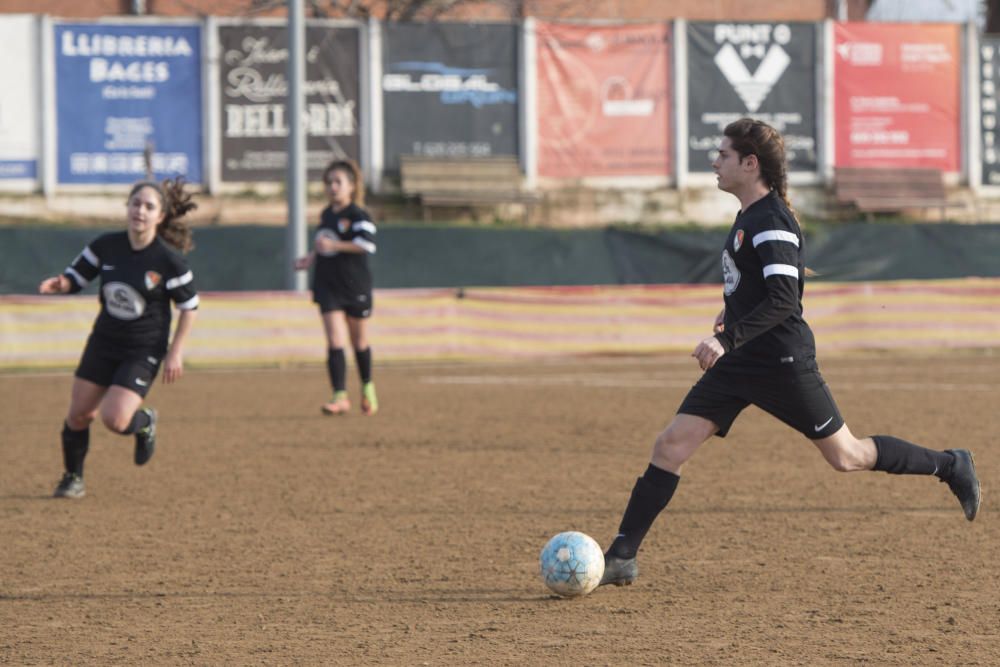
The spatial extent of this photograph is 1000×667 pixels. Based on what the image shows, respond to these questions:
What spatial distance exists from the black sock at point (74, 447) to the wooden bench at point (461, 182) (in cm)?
1582

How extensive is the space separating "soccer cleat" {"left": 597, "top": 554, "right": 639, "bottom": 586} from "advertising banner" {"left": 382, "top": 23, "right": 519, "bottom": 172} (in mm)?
19234

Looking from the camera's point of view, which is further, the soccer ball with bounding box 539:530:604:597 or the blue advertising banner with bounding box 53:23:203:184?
the blue advertising banner with bounding box 53:23:203:184

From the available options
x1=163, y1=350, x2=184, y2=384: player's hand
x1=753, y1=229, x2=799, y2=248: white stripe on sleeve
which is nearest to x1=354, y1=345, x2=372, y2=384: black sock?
x1=163, y1=350, x2=184, y2=384: player's hand

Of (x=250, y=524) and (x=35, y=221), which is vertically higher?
(x=35, y=221)

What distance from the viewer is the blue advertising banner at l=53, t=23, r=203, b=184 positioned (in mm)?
23969

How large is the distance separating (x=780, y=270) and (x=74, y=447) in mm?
4801

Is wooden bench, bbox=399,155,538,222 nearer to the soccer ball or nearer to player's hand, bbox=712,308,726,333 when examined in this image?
player's hand, bbox=712,308,726,333

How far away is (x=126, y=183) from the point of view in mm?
24141

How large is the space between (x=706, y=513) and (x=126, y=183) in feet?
57.9

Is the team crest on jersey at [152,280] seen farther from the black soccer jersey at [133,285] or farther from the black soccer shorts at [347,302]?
the black soccer shorts at [347,302]

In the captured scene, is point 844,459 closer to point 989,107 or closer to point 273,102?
point 273,102

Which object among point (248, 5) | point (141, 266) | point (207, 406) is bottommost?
point (207, 406)

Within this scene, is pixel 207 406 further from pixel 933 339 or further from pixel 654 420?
pixel 933 339

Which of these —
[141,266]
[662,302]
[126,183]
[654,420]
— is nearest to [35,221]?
[126,183]
